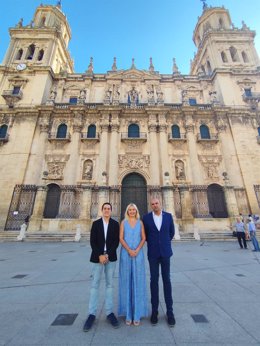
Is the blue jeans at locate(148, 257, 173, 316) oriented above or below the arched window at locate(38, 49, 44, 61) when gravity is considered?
below

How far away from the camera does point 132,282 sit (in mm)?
2611

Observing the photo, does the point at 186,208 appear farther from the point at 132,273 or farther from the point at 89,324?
the point at 89,324

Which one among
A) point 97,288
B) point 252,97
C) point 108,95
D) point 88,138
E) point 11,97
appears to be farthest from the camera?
point 108,95

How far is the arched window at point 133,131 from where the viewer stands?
19625 millimetres

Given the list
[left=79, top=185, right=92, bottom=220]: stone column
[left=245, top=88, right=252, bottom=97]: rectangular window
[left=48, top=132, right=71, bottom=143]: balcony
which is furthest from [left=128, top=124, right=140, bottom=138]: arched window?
[left=245, top=88, right=252, bottom=97]: rectangular window

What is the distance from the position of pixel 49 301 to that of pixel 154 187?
44.6 ft

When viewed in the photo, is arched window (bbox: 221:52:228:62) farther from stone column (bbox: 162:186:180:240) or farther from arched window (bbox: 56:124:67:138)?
arched window (bbox: 56:124:67:138)

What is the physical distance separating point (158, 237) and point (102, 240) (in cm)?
84

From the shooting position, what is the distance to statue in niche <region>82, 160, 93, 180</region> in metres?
17.5

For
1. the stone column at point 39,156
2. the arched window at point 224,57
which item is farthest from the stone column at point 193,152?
the stone column at point 39,156

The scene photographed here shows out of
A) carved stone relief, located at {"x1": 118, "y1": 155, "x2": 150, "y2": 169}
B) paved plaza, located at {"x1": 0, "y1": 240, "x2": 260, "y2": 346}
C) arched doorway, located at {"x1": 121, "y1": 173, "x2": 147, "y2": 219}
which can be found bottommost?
paved plaza, located at {"x1": 0, "y1": 240, "x2": 260, "y2": 346}

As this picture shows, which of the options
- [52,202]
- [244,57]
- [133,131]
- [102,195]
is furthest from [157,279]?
[244,57]

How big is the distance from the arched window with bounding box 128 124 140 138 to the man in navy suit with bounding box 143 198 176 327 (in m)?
17.3

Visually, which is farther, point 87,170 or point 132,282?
point 87,170
